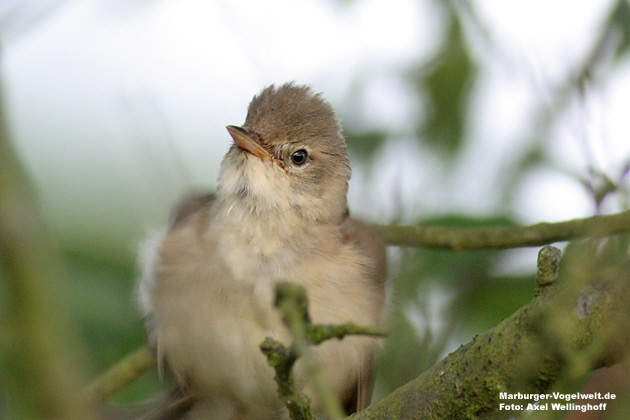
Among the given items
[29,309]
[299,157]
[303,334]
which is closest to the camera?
[303,334]

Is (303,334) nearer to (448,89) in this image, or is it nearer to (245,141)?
(245,141)

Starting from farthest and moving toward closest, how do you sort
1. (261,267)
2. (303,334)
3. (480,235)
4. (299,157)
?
(299,157)
(261,267)
(480,235)
(303,334)

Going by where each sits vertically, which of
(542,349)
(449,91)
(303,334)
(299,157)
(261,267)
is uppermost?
(449,91)

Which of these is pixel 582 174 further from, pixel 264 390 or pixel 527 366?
pixel 264 390

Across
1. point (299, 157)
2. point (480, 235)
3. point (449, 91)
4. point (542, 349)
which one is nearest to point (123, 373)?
point (299, 157)

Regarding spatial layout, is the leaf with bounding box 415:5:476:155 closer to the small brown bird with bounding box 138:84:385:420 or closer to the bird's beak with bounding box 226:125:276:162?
the small brown bird with bounding box 138:84:385:420

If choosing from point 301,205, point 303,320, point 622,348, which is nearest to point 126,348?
point 301,205

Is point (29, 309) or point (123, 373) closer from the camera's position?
point (29, 309)

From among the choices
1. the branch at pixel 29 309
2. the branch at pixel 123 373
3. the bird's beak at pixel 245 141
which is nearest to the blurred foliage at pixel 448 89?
the bird's beak at pixel 245 141
